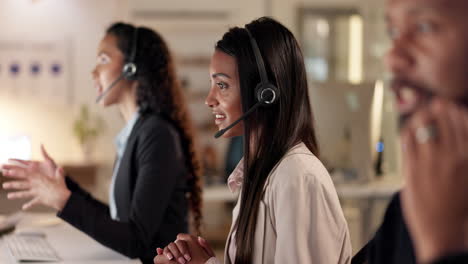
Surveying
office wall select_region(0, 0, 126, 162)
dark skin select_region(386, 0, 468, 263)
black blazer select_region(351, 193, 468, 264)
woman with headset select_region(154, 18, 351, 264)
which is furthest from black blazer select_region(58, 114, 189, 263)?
office wall select_region(0, 0, 126, 162)

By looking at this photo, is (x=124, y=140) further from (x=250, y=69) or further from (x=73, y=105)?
(x=73, y=105)

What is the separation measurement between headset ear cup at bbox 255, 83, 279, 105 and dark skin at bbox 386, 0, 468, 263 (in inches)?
25.0

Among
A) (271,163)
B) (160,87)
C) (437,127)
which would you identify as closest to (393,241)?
(437,127)

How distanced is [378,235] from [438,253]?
0.27 meters

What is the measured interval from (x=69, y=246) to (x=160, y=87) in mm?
627

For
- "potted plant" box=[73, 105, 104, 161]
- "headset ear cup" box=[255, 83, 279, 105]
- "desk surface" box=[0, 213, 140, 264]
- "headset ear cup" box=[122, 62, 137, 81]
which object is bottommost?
"potted plant" box=[73, 105, 104, 161]

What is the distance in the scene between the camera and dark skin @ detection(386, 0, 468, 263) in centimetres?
76

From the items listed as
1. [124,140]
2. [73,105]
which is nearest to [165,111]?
[124,140]

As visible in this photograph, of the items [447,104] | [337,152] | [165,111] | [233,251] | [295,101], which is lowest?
[337,152]

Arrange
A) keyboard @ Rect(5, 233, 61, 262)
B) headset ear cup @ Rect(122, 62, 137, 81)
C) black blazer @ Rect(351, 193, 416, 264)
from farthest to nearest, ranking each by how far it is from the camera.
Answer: headset ear cup @ Rect(122, 62, 137, 81), keyboard @ Rect(5, 233, 61, 262), black blazer @ Rect(351, 193, 416, 264)

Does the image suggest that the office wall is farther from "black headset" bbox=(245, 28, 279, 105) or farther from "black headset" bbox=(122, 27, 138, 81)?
"black headset" bbox=(245, 28, 279, 105)

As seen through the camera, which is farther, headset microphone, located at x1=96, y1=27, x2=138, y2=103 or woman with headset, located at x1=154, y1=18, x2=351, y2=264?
headset microphone, located at x1=96, y1=27, x2=138, y2=103

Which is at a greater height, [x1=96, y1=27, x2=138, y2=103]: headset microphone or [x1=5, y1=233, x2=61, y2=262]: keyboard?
[x1=96, y1=27, x2=138, y2=103]: headset microphone

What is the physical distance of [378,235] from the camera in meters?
1.05
